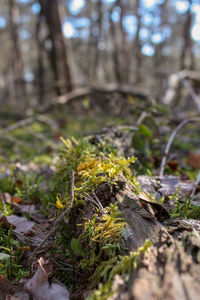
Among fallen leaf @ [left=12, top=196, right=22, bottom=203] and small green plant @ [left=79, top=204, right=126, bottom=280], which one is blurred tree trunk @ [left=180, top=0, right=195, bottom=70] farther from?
small green plant @ [left=79, top=204, right=126, bottom=280]

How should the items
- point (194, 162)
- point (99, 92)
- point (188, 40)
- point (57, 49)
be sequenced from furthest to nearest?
point (188, 40)
point (57, 49)
point (99, 92)
point (194, 162)

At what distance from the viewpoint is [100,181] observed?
1.39 m

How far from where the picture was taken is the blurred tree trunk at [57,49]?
285 inches

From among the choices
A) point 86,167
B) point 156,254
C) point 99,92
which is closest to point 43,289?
point 156,254

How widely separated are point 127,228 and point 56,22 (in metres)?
7.75

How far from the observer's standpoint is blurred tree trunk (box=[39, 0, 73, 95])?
7.25 meters

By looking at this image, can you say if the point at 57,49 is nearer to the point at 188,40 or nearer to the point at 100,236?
the point at 188,40

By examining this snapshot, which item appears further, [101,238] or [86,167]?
[86,167]

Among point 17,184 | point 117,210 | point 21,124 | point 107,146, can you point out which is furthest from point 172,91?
point 117,210

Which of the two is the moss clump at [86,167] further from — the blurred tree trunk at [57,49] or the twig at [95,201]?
the blurred tree trunk at [57,49]

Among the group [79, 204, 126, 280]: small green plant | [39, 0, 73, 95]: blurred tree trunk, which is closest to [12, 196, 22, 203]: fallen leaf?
[79, 204, 126, 280]: small green plant

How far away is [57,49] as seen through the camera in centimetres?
731

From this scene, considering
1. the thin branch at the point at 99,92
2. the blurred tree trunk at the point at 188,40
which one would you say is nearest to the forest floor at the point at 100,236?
the thin branch at the point at 99,92

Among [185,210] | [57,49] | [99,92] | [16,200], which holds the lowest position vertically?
[16,200]
